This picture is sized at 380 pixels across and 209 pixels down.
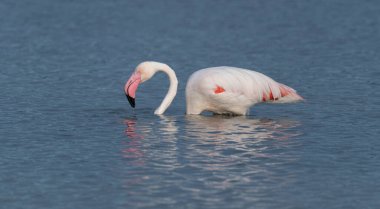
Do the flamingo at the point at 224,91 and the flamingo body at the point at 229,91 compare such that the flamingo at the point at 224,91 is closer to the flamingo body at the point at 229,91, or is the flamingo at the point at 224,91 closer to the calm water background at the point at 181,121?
the flamingo body at the point at 229,91

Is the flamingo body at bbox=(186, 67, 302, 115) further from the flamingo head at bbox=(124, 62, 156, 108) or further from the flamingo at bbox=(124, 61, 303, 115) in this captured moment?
the flamingo head at bbox=(124, 62, 156, 108)

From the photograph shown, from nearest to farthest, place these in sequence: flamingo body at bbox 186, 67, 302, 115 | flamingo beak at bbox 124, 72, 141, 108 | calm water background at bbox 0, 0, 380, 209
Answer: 1. calm water background at bbox 0, 0, 380, 209
2. flamingo body at bbox 186, 67, 302, 115
3. flamingo beak at bbox 124, 72, 141, 108

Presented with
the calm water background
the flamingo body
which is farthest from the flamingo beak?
the flamingo body

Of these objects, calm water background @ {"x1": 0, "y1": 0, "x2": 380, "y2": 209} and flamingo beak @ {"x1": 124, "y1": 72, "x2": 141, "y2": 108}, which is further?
flamingo beak @ {"x1": 124, "y1": 72, "x2": 141, "y2": 108}

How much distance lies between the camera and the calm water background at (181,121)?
8.86 metres

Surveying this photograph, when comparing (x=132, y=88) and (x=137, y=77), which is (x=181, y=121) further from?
(x=137, y=77)

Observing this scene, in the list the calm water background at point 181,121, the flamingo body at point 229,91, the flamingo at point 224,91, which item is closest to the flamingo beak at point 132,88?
the flamingo at point 224,91

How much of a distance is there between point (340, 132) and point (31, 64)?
6.80 metres

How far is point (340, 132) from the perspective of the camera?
11477mm

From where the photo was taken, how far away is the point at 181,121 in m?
12.2

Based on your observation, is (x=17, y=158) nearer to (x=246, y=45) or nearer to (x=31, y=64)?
(x=31, y=64)

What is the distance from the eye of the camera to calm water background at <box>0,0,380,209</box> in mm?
8859

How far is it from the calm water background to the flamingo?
0.62 ft

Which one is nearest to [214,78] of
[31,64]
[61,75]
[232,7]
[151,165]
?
[151,165]
